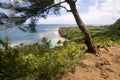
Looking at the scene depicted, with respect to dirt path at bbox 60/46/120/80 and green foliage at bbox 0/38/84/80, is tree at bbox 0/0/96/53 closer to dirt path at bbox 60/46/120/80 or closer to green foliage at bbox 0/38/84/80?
dirt path at bbox 60/46/120/80

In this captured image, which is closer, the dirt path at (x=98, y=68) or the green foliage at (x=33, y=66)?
the green foliage at (x=33, y=66)

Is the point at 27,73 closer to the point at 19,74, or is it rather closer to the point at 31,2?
the point at 19,74

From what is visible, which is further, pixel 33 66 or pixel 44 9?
pixel 44 9

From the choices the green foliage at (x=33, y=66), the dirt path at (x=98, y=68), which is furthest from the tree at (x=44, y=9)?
the green foliage at (x=33, y=66)

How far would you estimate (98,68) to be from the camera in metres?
8.90

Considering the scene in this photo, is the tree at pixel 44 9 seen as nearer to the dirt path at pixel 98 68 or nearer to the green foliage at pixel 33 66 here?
the dirt path at pixel 98 68

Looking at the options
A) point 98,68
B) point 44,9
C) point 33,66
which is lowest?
point 98,68

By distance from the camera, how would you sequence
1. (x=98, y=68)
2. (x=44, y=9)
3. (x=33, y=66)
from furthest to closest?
(x=44, y=9), (x=98, y=68), (x=33, y=66)

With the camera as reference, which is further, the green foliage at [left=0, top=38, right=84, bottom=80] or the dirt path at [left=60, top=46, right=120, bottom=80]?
the dirt path at [left=60, top=46, right=120, bottom=80]

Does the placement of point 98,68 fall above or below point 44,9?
below

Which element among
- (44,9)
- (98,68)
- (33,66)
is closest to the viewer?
(33,66)

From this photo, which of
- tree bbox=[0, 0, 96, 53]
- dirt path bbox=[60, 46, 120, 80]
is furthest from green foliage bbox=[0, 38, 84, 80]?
tree bbox=[0, 0, 96, 53]

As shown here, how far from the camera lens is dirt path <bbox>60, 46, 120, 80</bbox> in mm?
8094

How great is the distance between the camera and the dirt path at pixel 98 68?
8.09 meters
